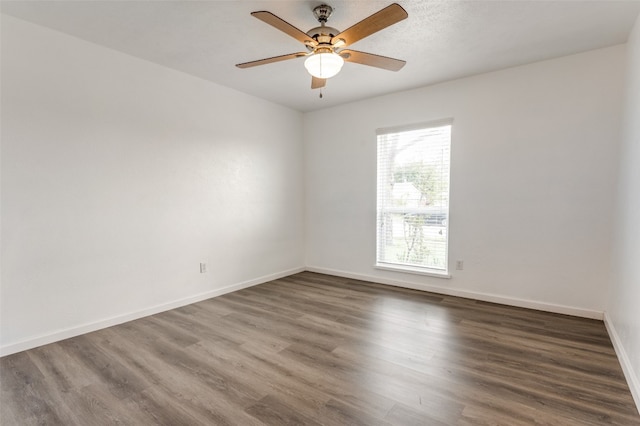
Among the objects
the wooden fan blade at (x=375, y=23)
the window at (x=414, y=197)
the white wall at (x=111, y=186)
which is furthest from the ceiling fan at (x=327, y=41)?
the window at (x=414, y=197)

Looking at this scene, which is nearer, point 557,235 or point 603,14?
point 603,14

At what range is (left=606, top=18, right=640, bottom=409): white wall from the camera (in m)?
2.01

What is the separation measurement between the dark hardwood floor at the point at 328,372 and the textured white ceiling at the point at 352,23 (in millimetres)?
2594

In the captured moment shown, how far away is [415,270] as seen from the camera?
4113 millimetres

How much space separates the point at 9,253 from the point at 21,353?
80cm

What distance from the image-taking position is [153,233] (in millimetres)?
3309

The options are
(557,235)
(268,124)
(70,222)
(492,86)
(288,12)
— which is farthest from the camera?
(268,124)

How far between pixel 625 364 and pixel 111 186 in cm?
438

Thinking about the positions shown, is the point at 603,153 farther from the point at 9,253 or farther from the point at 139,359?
the point at 9,253

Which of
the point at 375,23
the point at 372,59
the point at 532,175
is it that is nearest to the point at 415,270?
the point at 532,175

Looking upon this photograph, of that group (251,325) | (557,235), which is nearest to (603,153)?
(557,235)

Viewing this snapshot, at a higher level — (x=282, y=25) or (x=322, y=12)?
Answer: (x=322, y=12)

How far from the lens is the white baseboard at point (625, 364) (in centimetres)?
183

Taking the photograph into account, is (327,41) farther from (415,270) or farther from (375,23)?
(415,270)
